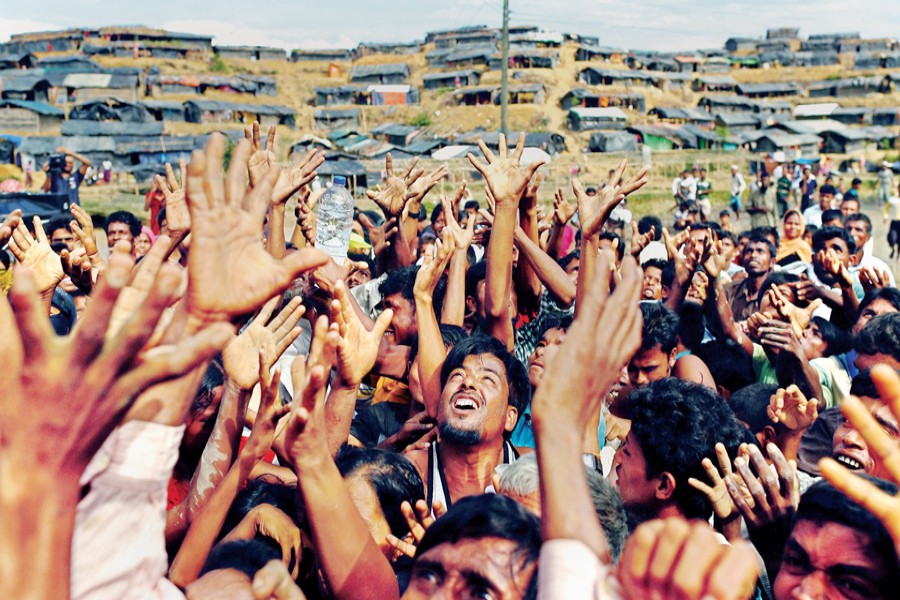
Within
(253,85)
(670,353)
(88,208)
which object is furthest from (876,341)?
(253,85)

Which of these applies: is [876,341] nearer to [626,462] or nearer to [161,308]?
[626,462]

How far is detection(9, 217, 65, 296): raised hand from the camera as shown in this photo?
3898 millimetres

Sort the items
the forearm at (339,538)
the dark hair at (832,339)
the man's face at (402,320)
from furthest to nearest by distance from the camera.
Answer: the dark hair at (832,339)
the man's face at (402,320)
the forearm at (339,538)

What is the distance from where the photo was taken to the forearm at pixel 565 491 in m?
1.62

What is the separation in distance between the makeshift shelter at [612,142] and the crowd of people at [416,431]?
49.7 m

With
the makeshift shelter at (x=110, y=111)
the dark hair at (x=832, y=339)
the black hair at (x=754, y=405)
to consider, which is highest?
the makeshift shelter at (x=110, y=111)

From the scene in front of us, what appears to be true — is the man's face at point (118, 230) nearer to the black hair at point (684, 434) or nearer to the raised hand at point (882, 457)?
the black hair at point (684, 434)

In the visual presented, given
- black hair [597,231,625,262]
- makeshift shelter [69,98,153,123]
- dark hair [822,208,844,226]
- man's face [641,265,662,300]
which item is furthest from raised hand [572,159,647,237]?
makeshift shelter [69,98,153,123]

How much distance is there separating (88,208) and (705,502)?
29.6 metres

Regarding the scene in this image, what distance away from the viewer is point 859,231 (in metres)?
8.42

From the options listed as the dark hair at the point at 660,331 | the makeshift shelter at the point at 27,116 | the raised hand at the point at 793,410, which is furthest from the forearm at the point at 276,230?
the makeshift shelter at the point at 27,116

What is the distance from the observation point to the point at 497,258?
443cm

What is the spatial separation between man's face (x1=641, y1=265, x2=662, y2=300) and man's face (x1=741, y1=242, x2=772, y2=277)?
99 cm

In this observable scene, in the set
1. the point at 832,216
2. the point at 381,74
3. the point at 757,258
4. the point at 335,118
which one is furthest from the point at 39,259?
the point at 381,74
